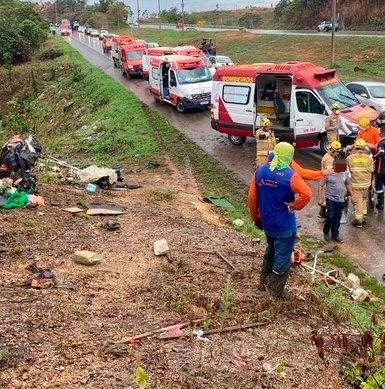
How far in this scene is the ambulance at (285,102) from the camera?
1458 cm

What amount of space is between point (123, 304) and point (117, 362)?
1218 millimetres

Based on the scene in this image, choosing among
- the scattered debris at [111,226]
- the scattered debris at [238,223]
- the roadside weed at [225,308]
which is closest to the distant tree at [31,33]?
the scattered debris at [238,223]

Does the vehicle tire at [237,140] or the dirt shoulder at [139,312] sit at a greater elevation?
the dirt shoulder at [139,312]

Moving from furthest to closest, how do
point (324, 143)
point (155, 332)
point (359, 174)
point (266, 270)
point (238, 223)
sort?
1. point (324, 143)
2. point (238, 223)
3. point (359, 174)
4. point (266, 270)
5. point (155, 332)

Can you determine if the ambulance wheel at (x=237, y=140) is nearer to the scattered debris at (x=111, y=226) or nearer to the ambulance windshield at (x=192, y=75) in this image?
the ambulance windshield at (x=192, y=75)

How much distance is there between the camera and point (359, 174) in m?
10.4

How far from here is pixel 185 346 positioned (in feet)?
17.8

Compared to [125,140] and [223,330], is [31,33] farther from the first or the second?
[223,330]

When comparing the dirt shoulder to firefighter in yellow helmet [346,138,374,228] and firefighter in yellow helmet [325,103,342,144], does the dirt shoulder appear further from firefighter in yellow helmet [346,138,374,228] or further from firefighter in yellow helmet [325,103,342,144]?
firefighter in yellow helmet [325,103,342,144]

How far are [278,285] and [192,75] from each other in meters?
16.9

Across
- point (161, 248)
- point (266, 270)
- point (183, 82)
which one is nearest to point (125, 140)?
point (183, 82)

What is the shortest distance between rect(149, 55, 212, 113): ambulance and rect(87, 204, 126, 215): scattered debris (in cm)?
1228

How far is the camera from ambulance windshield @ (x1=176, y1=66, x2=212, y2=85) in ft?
73.0

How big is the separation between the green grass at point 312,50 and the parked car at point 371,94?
9028 mm
